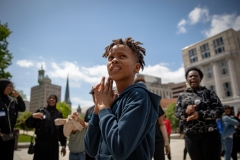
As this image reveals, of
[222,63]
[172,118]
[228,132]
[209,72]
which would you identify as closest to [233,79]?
[222,63]

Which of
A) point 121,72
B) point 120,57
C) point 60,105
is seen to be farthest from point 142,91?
point 60,105

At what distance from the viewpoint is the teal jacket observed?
1.04 metres

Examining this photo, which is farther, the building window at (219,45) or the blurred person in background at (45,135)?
the building window at (219,45)

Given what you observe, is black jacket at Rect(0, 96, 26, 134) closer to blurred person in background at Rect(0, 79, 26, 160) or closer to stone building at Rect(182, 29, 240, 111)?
blurred person in background at Rect(0, 79, 26, 160)

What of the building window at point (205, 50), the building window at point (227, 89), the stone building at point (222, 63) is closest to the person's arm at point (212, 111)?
the stone building at point (222, 63)

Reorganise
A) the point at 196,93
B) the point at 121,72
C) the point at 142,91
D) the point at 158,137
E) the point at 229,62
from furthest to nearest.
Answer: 1. the point at 229,62
2. the point at 158,137
3. the point at 196,93
4. the point at 121,72
5. the point at 142,91

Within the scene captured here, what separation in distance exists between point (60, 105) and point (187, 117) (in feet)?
192

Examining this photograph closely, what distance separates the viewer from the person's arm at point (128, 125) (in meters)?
1.03

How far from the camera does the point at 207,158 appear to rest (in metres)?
2.60

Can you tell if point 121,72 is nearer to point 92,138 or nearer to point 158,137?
point 92,138

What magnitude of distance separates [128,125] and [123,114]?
0.11 meters

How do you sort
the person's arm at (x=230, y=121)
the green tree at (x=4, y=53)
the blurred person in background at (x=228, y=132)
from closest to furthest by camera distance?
1. the blurred person in background at (x=228, y=132)
2. the person's arm at (x=230, y=121)
3. the green tree at (x=4, y=53)

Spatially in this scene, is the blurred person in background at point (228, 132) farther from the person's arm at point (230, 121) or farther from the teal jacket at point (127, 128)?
the teal jacket at point (127, 128)

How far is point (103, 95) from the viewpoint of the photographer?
132 cm
